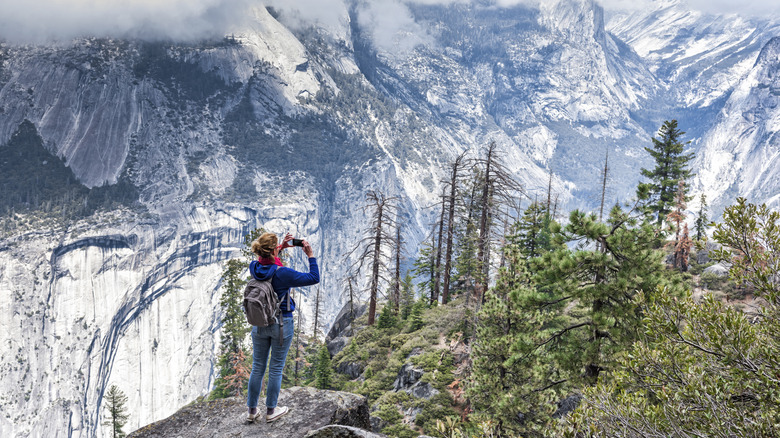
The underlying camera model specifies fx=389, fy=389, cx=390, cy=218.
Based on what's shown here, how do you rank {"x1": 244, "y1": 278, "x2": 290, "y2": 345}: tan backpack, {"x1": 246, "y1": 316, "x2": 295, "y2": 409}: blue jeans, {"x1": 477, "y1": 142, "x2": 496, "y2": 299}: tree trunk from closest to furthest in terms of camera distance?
{"x1": 244, "y1": 278, "x2": 290, "y2": 345}: tan backpack, {"x1": 246, "y1": 316, "x2": 295, "y2": 409}: blue jeans, {"x1": 477, "y1": 142, "x2": 496, "y2": 299}: tree trunk

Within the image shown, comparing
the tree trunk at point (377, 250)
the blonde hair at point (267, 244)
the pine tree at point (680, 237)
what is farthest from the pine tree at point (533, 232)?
the blonde hair at point (267, 244)

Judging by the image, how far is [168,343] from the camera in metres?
115

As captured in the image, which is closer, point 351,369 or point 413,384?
point 413,384

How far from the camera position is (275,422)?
5.30 meters

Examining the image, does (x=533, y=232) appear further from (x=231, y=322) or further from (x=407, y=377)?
(x=231, y=322)

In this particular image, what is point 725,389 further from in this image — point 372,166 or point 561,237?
point 372,166

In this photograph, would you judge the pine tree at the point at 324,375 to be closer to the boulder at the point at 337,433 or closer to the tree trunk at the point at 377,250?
the tree trunk at the point at 377,250

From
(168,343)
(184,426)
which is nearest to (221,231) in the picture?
(168,343)

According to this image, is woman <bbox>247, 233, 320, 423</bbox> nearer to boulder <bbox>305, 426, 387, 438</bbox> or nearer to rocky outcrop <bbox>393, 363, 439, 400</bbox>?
boulder <bbox>305, 426, 387, 438</bbox>

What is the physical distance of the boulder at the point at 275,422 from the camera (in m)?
5.13

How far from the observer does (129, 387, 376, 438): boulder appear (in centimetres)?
513

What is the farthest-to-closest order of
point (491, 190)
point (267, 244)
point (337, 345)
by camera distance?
point (337, 345), point (491, 190), point (267, 244)

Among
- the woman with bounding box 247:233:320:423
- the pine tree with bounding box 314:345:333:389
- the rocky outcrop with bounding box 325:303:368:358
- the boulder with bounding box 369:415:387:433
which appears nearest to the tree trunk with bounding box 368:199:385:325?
the rocky outcrop with bounding box 325:303:368:358

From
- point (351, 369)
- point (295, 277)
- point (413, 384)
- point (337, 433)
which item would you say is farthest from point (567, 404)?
point (351, 369)
